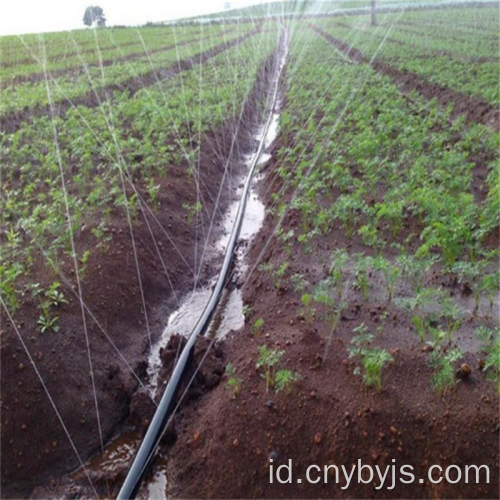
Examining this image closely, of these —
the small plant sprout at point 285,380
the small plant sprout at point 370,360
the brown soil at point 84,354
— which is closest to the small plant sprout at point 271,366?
the small plant sprout at point 285,380

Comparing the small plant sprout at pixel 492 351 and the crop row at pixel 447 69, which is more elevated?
the crop row at pixel 447 69

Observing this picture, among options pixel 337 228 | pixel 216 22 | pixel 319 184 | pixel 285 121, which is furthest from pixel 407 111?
pixel 216 22

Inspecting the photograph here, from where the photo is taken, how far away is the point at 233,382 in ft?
12.6

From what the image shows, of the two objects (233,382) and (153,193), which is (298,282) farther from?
(153,193)

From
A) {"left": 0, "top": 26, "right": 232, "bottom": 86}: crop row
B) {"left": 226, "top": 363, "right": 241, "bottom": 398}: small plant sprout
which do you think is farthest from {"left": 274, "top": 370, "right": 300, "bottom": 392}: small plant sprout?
{"left": 0, "top": 26, "right": 232, "bottom": 86}: crop row

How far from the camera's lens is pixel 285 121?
35.3ft

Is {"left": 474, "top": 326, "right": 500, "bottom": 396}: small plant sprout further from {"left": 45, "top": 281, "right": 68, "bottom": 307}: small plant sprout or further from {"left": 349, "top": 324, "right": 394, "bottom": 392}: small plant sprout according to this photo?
{"left": 45, "top": 281, "right": 68, "bottom": 307}: small plant sprout

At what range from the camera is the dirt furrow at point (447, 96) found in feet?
31.0

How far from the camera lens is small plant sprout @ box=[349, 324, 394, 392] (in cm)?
336

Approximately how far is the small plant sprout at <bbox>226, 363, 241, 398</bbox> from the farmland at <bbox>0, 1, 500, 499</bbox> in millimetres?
29

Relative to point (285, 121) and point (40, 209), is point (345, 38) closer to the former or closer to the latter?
point (285, 121)

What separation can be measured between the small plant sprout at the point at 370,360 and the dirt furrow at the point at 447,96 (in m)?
6.53

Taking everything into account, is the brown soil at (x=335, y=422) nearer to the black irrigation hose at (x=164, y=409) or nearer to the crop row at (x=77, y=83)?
the black irrigation hose at (x=164, y=409)

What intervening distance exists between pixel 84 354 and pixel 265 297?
1776 millimetres
